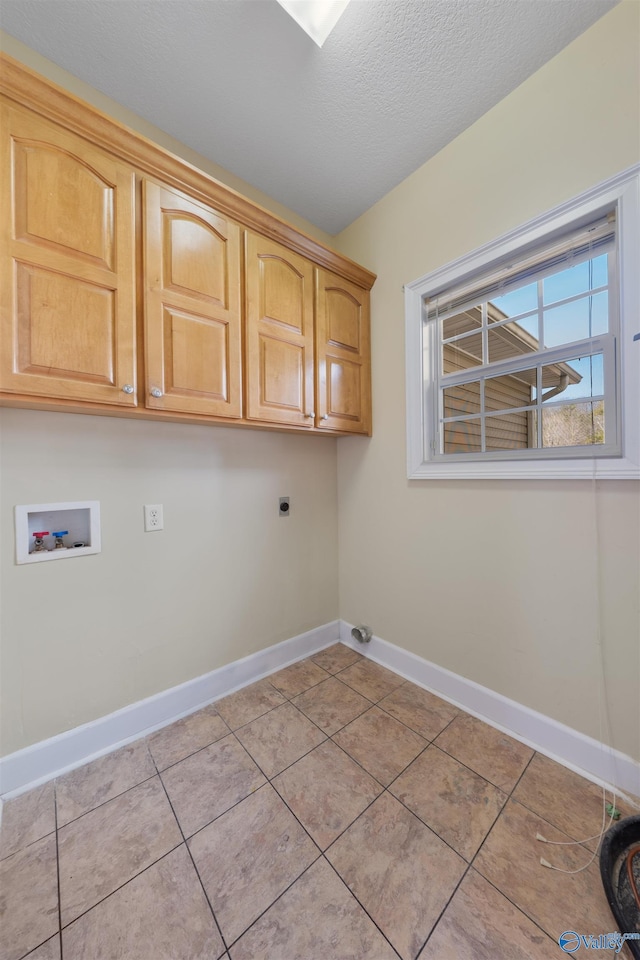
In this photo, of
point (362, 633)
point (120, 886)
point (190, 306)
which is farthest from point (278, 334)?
point (120, 886)

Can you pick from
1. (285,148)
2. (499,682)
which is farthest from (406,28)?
(499,682)

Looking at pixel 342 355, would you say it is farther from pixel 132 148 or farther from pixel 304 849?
Result: pixel 304 849

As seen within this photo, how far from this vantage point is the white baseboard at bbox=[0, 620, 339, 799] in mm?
1254

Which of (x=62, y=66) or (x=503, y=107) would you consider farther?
(x=503, y=107)

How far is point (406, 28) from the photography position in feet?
4.04

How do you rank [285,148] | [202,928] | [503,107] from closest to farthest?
[202,928]
[503,107]
[285,148]

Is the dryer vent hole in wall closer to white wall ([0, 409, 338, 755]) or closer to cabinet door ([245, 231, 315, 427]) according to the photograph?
white wall ([0, 409, 338, 755])

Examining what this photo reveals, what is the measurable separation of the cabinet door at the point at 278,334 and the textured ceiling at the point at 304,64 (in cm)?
55

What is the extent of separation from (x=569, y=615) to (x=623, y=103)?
1.86 meters

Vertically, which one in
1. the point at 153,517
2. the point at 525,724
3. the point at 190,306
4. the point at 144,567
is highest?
the point at 190,306

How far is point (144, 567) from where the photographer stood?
1.53m

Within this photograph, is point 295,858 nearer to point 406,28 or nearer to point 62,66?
point 406,28

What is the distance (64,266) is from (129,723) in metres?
1.82

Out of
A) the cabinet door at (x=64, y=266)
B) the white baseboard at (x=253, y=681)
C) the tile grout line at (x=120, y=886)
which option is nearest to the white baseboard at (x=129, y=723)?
the white baseboard at (x=253, y=681)
